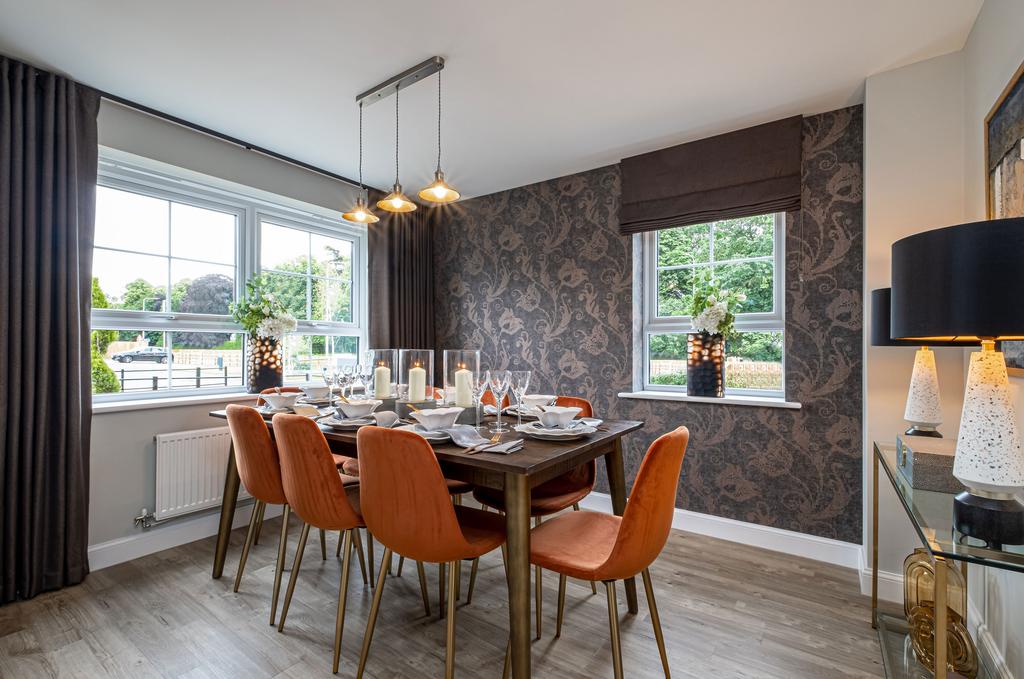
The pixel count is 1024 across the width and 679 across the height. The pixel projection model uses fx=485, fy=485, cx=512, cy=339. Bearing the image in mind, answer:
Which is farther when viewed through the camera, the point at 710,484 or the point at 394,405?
the point at 710,484

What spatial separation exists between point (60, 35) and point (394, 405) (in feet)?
6.97

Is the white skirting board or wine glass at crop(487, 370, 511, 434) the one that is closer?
wine glass at crop(487, 370, 511, 434)

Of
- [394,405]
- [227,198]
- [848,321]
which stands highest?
[227,198]

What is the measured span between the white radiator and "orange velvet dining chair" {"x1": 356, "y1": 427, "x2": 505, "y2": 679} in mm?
1841

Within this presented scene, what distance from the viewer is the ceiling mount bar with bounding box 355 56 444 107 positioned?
2.25 m

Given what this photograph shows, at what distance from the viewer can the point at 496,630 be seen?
1987mm

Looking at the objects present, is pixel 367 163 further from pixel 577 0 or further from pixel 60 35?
pixel 577 0

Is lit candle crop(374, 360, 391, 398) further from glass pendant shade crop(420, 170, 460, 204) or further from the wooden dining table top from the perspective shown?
glass pendant shade crop(420, 170, 460, 204)

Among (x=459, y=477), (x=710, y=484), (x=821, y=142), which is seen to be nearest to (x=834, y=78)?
(x=821, y=142)

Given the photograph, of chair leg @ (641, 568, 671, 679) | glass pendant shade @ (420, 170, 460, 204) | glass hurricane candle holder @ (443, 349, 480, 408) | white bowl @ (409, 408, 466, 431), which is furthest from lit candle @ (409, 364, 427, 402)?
chair leg @ (641, 568, 671, 679)

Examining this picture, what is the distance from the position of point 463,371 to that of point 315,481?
704mm

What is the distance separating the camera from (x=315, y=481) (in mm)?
1770

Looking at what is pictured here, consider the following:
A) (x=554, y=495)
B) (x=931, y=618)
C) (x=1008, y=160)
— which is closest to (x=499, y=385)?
(x=554, y=495)

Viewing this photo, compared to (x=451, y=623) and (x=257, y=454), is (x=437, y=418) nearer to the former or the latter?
(x=451, y=623)
